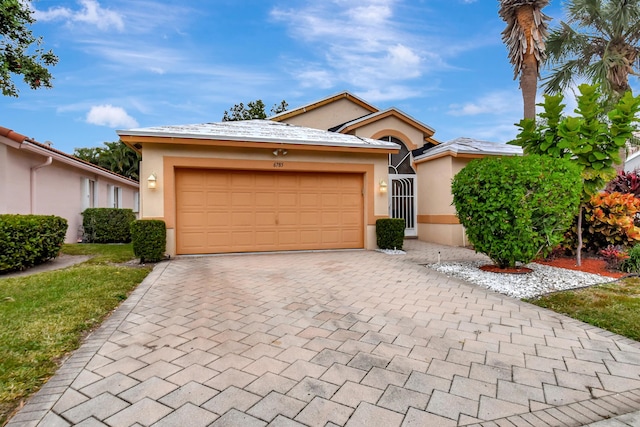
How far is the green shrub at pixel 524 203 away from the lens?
5973mm

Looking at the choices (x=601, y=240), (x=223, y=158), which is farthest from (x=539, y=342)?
(x=223, y=158)

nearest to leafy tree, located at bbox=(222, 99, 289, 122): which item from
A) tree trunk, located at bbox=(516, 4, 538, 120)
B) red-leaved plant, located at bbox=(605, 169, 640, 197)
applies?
tree trunk, located at bbox=(516, 4, 538, 120)

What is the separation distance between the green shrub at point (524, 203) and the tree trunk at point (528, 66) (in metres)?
6.87

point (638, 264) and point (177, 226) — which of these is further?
point (177, 226)

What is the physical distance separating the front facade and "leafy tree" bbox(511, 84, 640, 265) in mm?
4215

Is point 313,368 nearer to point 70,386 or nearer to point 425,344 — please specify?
point 425,344

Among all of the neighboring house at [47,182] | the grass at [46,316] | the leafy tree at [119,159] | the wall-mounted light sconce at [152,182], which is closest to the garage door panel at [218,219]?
the wall-mounted light sconce at [152,182]

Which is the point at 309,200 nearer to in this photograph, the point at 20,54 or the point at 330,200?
the point at 330,200

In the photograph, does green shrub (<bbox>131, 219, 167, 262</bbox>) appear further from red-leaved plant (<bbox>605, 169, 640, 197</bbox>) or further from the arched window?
red-leaved plant (<bbox>605, 169, 640, 197</bbox>)

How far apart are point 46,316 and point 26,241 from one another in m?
4.29

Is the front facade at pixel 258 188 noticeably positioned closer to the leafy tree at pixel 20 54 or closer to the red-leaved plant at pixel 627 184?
the leafy tree at pixel 20 54

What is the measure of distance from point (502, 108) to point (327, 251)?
1274 centimetres

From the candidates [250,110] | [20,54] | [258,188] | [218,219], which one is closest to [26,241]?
[218,219]

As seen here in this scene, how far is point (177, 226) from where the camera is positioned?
348 inches
